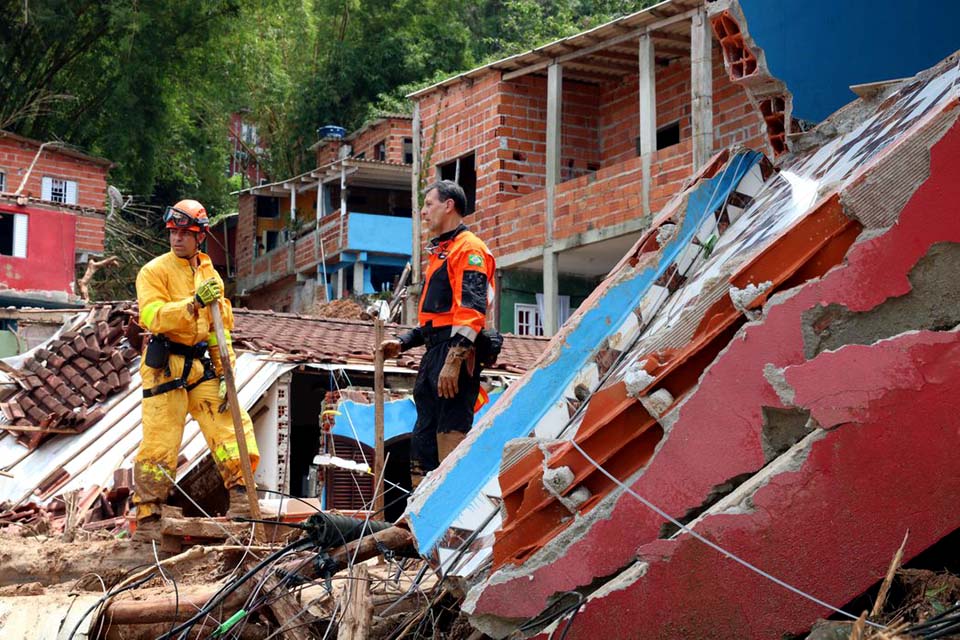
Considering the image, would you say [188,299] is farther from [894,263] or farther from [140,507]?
[894,263]

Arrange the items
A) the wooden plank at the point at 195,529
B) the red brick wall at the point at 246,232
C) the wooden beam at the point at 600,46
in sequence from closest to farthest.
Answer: the wooden plank at the point at 195,529, the wooden beam at the point at 600,46, the red brick wall at the point at 246,232

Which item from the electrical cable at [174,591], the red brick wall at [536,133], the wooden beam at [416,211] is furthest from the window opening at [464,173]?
the electrical cable at [174,591]

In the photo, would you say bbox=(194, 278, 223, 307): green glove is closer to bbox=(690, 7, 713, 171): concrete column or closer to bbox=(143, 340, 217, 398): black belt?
bbox=(143, 340, 217, 398): black belt

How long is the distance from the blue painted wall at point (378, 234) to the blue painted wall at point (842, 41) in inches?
1020

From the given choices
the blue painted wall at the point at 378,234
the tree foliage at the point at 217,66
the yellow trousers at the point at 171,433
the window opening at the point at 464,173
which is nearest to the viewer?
the yellow trousers at the point at 171,433

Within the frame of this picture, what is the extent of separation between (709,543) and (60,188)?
34009 mm

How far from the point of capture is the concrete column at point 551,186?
67.6ft

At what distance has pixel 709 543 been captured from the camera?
430cm

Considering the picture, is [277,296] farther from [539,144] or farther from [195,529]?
[195,529]

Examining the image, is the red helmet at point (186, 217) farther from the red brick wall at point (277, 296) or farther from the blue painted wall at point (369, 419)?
the red brick wall at point (277, 296)

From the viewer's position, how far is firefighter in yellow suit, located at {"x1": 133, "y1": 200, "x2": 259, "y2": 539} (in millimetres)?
8102

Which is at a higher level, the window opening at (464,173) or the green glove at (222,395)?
the window opening at (464,173)

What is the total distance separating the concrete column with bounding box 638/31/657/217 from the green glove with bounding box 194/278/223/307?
11856mm

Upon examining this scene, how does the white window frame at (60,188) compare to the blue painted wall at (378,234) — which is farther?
the white window frame at (60,188)
